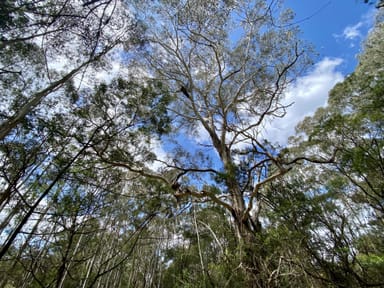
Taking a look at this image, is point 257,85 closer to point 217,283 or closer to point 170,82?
point 170,82

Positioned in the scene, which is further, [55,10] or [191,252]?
[191,252]

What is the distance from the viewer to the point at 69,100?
3520 mm

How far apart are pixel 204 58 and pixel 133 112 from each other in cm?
398

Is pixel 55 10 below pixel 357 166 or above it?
above

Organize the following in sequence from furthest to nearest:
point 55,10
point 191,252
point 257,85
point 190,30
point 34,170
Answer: point 191,252
point 257,85
point 190,30
point 34,170
point 55,10

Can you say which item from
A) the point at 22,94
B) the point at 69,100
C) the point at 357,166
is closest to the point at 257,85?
the point at 357,166

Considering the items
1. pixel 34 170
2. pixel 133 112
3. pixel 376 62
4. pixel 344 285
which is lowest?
pixel 344 285

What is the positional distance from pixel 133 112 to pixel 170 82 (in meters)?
3.16

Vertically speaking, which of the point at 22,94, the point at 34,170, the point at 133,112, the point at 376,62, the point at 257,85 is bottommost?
the point at 34,170

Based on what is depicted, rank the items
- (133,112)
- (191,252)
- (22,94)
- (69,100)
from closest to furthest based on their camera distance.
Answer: (22,94) < (69,100) < (133,112) < (191,252)

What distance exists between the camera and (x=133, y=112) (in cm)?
397

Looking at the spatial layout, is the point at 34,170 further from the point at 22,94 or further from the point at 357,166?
the point at 357,166

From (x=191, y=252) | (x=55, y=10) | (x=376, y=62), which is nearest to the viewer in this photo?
(x=55, y=10)

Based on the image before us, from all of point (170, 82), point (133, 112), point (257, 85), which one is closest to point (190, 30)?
point (170, 82)
